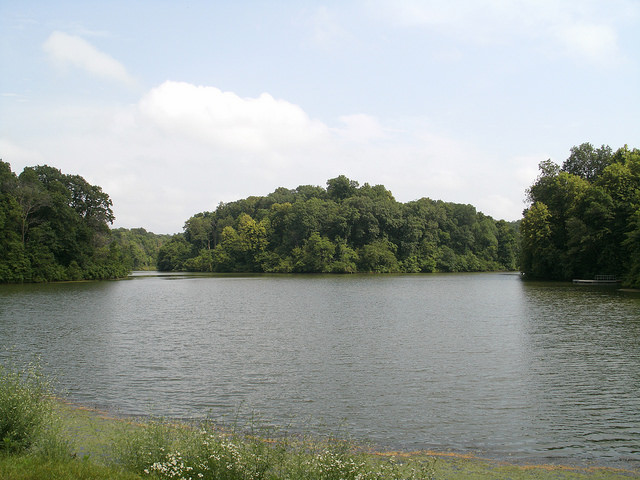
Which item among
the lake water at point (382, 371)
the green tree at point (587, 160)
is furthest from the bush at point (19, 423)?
the green tree at point (587, 160)

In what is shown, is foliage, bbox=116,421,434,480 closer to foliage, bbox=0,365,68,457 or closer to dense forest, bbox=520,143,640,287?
foliage, bbox=0,365,68,457

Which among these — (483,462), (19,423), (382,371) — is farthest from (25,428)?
(382,371)

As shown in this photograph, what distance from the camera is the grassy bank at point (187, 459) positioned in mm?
7070

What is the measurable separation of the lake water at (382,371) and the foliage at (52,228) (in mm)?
39017

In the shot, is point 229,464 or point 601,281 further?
point 601,281

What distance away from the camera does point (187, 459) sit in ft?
25.1

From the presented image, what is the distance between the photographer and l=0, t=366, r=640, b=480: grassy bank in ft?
23.2

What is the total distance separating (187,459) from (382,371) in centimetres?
1034

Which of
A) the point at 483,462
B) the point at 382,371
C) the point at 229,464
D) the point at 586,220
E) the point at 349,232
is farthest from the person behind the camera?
the point at 349,232

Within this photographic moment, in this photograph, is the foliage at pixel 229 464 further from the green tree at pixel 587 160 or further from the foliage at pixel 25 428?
the green tree at pixel 587 160

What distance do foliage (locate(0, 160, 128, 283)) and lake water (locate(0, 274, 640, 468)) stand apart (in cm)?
3902

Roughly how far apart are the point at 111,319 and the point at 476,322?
868 inches

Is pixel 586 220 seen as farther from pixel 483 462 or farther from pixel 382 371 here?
pixel 483 462

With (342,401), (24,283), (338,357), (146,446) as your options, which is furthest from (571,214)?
(24,283)
